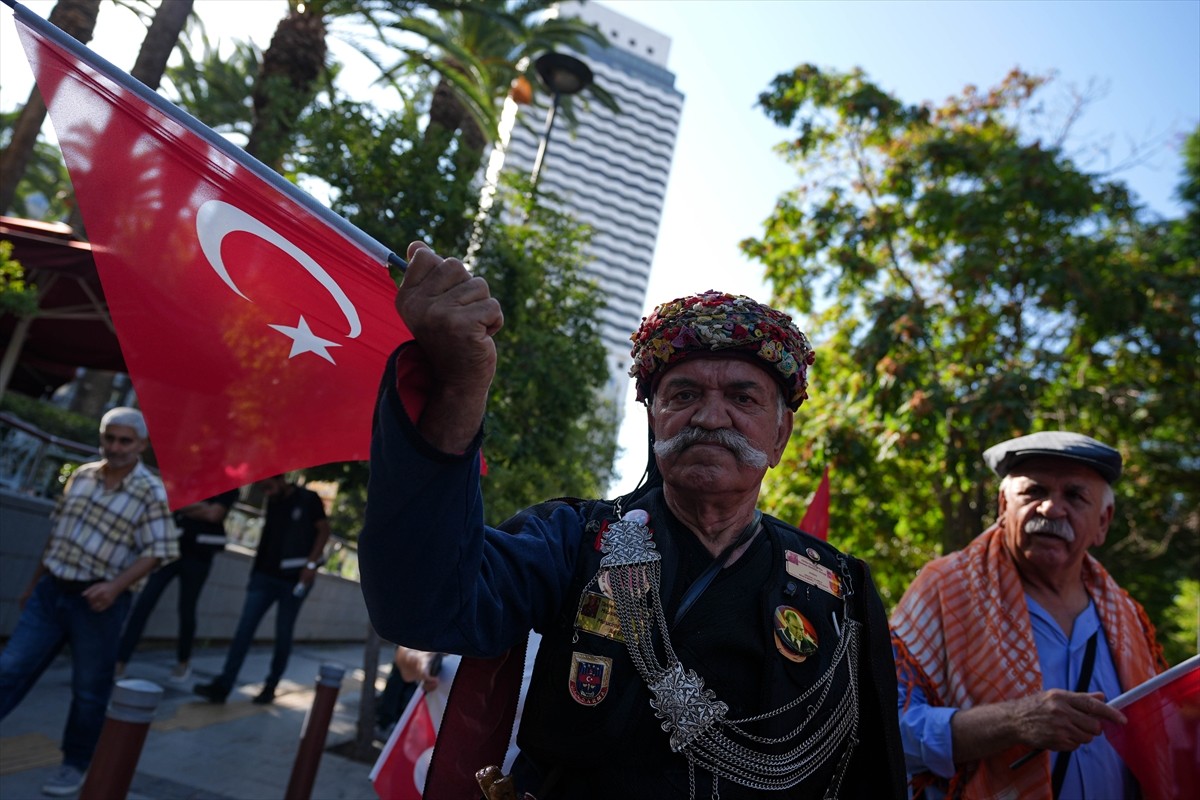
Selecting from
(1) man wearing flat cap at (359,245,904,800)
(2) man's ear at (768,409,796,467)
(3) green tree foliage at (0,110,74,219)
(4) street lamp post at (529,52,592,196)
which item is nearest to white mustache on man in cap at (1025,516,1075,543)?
(1) man wearing flat cap at (359,245,904,800)

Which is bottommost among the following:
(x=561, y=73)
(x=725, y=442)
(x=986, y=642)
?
(x=986, y=642)

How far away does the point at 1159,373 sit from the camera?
9.07 metres

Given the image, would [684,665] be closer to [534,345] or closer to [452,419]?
[452,419]

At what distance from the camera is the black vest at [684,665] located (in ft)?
5.61

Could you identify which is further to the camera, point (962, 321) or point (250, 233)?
point (962, 321)

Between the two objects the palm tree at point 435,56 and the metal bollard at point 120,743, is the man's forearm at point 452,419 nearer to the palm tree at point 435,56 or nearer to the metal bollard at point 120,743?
the metal bollard at point 120,743

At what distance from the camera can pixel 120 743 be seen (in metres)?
3.00

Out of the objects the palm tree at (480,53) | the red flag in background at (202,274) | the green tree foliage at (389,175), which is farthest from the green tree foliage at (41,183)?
the red flag in background at (202,274)

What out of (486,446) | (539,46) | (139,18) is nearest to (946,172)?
(486,446)

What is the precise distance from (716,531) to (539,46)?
14.4 m

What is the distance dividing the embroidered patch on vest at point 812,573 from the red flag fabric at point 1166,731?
3.81ft

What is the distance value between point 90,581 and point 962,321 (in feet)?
26.1

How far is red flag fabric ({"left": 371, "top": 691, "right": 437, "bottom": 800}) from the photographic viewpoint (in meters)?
3.00

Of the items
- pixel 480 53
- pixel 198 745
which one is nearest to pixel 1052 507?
pixel 198 745
